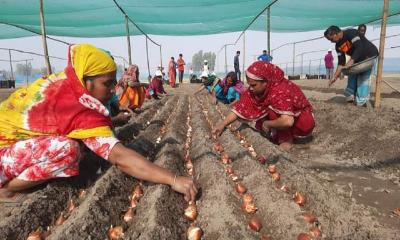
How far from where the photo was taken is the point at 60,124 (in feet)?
7.04

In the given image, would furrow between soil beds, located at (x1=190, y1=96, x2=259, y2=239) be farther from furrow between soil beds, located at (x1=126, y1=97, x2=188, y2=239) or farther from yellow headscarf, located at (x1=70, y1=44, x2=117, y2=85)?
yellow headscarf, located at (x1=70, y1=44, x2=117, y2=85)

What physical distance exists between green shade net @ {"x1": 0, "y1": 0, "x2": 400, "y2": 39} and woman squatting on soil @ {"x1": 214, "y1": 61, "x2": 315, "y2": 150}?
4802mm

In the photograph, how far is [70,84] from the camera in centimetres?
211

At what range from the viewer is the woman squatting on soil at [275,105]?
3.56 meters

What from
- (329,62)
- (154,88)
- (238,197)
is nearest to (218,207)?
(238,197)

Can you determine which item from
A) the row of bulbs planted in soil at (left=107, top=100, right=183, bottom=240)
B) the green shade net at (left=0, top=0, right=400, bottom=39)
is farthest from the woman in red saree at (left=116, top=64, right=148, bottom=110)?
the row of bulbs planted in soil at (left=107, top=100, right=183, bottom=240)

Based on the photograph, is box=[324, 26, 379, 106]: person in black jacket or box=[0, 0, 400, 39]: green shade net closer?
box=[324, 26, 379, 106]: person in black jacket

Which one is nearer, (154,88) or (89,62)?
(89,62)

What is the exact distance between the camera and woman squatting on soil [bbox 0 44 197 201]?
2045mm

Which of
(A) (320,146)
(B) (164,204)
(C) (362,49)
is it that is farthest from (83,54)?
(C) (362,49)

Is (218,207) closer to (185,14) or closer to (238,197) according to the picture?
(238,197)

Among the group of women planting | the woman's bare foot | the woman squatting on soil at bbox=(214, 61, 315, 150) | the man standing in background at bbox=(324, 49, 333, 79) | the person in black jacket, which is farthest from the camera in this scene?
the man standing in background at bbox=(324, 49, 333, 79)

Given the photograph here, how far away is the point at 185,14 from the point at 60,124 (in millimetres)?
7865

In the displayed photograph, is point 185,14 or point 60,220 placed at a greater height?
point 185,14
